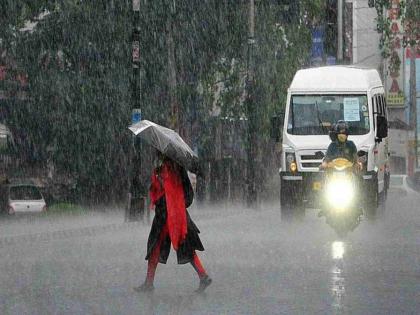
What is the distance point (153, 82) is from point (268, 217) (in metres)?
8.11

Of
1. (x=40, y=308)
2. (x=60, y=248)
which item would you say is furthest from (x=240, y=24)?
(x=40, y=308)

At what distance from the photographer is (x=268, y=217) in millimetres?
28703

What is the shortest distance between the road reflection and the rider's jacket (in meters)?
2.51

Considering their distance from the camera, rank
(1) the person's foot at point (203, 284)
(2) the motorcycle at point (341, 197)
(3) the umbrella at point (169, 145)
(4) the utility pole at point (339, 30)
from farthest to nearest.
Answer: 1. (4) the utility pole at point (339, 30)
2. (2) the motorcycle at point (341, 197)
3. (1) the person's foot at point (203, 284)
4. (3) the umbrella at point (169, 145)

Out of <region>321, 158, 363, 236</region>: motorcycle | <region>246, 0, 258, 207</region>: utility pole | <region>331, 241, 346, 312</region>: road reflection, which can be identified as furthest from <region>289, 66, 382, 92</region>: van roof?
<region>331, 241, 346, 312</region>: road reflection

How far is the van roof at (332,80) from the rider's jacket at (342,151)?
4.42 m

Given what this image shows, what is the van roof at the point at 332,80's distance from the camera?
26.5m

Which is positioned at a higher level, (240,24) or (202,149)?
(240,24)

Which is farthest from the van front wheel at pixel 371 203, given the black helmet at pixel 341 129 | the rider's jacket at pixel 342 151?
the black helmet at pixel 341 129

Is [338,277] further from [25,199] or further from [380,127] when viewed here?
[25,199]

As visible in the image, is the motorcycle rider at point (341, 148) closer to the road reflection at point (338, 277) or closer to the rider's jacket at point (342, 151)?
the rider's jacket at point (342, 151)

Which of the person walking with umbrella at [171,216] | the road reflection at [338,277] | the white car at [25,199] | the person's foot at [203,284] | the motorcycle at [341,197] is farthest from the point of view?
the white car at [25,199]

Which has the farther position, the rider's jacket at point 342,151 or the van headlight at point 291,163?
the van headlight at point 291,163

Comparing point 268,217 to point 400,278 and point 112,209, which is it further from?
point 400,278
